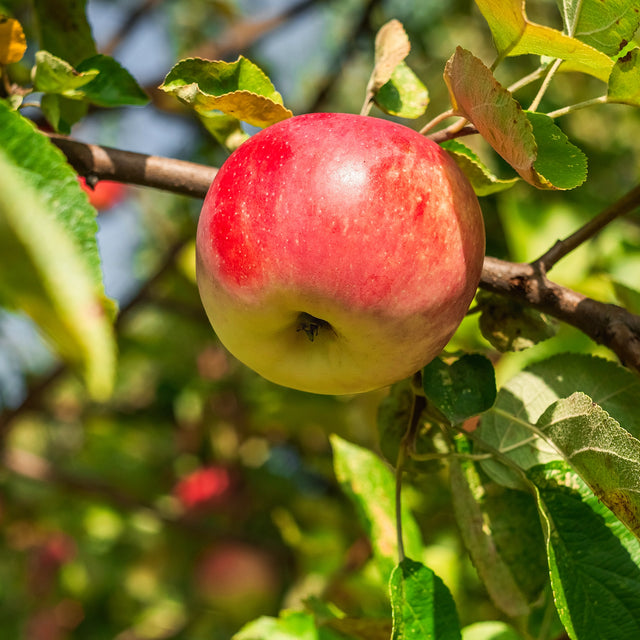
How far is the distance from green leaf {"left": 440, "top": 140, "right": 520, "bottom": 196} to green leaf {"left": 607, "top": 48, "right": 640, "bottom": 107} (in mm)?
110

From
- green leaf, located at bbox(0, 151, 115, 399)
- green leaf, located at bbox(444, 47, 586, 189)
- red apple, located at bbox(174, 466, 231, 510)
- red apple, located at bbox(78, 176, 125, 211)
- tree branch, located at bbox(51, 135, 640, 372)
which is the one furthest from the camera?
red apple, located at bbox(78, 176, 125, 211)

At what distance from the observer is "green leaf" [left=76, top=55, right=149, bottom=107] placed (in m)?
0.78

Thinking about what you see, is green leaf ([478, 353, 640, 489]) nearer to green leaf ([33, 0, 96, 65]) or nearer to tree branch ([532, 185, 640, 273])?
tree branch ([532, 185, 640, 273])

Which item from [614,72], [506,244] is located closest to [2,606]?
[506,244]

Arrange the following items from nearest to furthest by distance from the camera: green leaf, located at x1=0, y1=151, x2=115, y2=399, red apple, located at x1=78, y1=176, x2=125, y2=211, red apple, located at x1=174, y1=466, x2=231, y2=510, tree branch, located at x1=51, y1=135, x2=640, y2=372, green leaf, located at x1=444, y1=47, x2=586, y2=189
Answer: green leaf, located at x1=0, y1=151, x2=115, y2=399
green leaf, located at x1=444, y1=47, x2=586, y2=189
tree branch, located at x1=51, y1=135, x2=640, y2=372
red apple, located at x1=174, y1=466, x2=231, y2=510
red apple, located at x1=78, y1=176, x2=125, y2=211

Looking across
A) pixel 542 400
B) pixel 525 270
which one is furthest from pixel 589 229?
pixel 542 400

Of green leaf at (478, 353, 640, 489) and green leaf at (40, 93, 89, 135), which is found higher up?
green leaf at (40, 93, 89, 135)

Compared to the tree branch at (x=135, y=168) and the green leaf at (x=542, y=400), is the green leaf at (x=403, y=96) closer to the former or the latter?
the tree branch at (x=135, y=168)

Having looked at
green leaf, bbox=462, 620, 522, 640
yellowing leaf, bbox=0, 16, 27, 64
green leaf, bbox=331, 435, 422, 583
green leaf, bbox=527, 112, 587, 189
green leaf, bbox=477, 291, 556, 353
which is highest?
yellowing leaf, bbox=0, 16, 27, 64

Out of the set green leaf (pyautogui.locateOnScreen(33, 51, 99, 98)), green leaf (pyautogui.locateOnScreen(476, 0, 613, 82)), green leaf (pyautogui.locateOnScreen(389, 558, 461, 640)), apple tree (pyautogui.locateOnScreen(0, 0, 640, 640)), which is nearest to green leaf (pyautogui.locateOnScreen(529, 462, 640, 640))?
apple tree (pyautogui.locateOnScreen(0, 0, 640, 640))

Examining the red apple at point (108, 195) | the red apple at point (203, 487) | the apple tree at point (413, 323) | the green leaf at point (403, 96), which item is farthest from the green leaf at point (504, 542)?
the red apple at point (108, 195)

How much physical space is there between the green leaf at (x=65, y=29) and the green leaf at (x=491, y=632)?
85cm

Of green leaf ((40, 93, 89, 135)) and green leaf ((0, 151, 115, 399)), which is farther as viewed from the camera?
green leaf ((40, 93, 89, 135))

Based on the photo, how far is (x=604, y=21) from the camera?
2.08 ft
